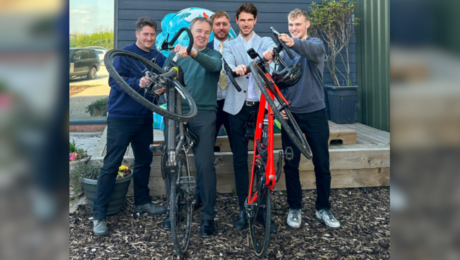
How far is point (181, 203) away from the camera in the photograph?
261cm

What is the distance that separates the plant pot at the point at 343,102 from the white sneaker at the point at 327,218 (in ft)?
Result: 9.54

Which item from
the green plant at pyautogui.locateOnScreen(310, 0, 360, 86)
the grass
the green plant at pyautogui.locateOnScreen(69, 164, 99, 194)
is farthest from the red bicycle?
the grass

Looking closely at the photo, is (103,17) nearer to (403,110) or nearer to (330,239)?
(330,239)

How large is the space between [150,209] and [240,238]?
94 centimetres

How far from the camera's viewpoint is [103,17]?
6324mm

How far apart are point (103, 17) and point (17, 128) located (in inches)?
254

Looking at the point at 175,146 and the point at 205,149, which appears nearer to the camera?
the point at 175,146

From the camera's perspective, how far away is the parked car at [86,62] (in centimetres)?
628

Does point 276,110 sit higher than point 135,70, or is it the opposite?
point 135,70

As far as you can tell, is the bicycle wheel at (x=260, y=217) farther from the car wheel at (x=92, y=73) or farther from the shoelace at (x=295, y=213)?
the car wheel at (x=92, y=73)

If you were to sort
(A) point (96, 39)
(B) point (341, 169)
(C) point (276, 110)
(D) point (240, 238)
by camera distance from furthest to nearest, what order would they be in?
(A) point (96, 39) < (B) point (341, 169) < (D) point (240, 238) < (C) point (276, 110)

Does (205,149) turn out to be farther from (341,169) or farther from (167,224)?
(341,169)

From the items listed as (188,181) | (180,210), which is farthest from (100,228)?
(188,181)

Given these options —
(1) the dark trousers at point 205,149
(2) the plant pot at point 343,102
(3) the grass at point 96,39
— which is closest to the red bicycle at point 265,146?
(1) the dark trousers at point 205,149
